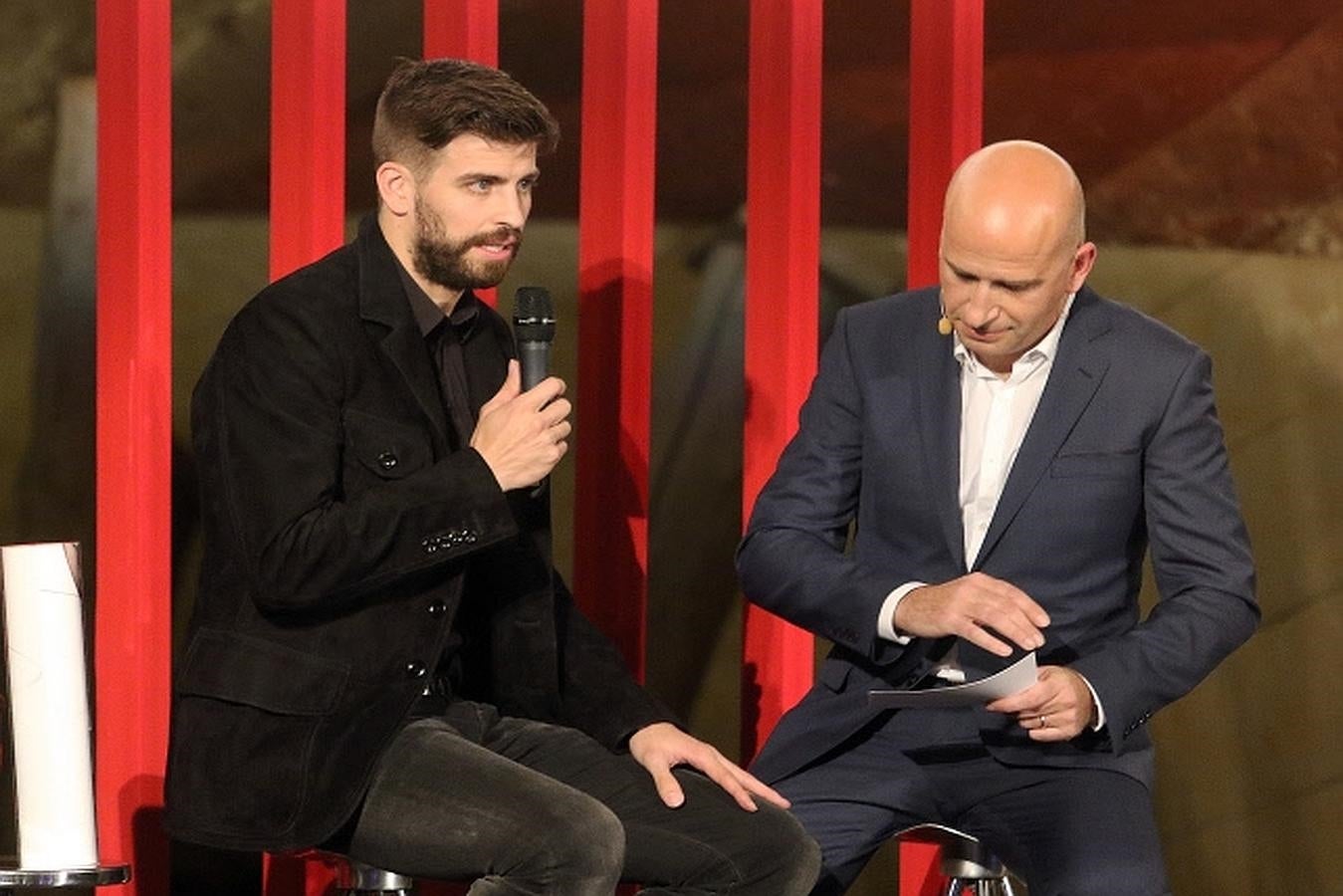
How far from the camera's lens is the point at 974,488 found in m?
3.22

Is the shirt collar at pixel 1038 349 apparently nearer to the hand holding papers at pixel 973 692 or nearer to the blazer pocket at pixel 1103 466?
the blazer pocket at pixel 1103 466

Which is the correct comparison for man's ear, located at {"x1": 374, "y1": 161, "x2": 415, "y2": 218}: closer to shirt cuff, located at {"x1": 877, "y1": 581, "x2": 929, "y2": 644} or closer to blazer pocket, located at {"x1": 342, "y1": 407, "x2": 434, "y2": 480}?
blazer pocket, located at {"x1": 342, "y1": 407, "x2": 434, "y2": 480}

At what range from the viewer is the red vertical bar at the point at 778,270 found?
3840 mm

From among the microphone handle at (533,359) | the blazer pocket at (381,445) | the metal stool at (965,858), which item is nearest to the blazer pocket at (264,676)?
the blazer pocket at (381,445)

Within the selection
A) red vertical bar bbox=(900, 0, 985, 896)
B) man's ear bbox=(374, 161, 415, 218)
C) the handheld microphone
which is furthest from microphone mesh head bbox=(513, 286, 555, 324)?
red vertical bar bbox=(900, 0, 985, 896)

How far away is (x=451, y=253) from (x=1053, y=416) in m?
0.85

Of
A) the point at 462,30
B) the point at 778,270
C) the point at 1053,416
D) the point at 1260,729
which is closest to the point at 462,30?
the point at 462,30

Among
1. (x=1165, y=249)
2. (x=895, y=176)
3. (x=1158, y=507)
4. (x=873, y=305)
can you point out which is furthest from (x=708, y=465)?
(x=1158, y=507)

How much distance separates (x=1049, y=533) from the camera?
3.13 meters

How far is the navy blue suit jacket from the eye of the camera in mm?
3070

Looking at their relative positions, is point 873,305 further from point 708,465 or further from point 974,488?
point 708,465

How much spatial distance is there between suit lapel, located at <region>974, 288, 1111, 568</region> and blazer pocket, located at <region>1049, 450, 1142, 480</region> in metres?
0.03

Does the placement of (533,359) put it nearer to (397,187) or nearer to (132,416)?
(397,187)

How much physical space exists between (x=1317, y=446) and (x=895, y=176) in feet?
3.31
